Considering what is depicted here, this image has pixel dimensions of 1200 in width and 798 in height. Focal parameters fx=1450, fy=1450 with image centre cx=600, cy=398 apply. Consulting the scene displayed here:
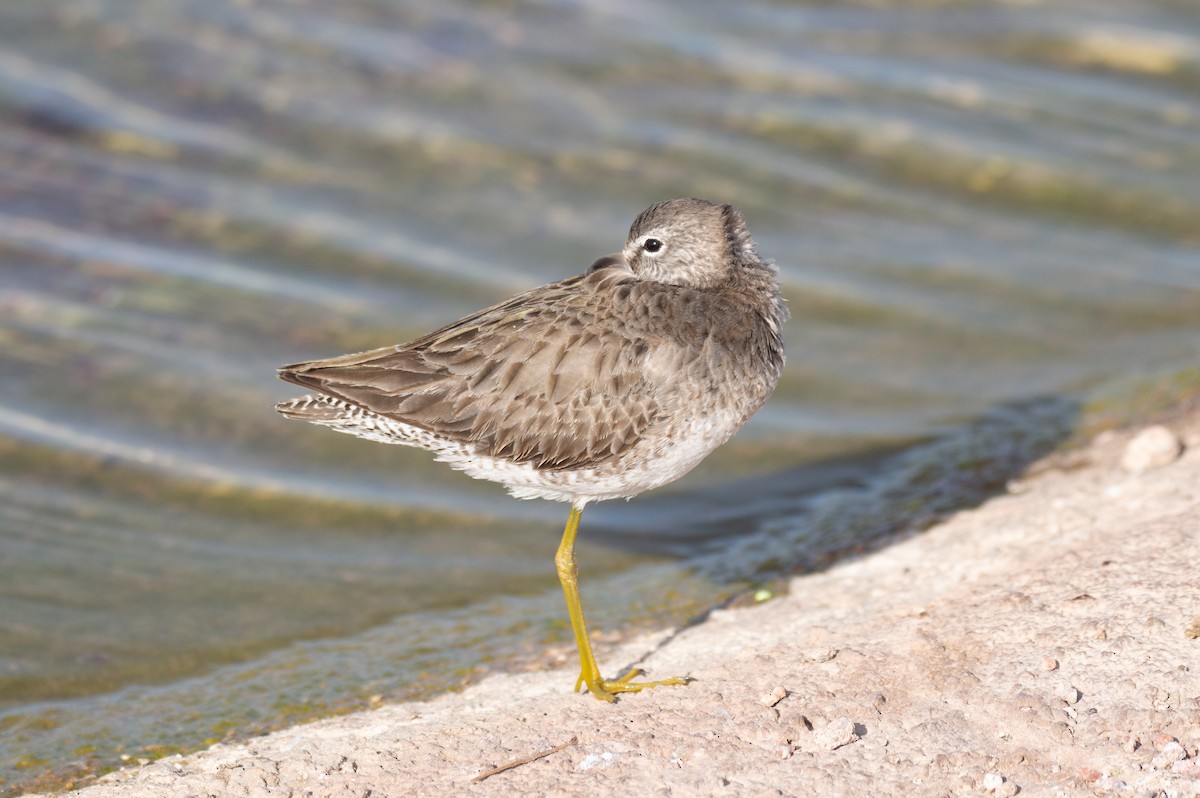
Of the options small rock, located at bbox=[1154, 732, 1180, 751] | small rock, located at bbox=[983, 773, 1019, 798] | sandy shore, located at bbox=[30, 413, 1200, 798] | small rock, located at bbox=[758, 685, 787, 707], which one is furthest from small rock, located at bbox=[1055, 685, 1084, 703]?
small rock, located at bbox=[758, 685, 787, 707]

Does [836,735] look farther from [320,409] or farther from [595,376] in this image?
[320,409]

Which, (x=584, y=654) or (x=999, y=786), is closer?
(x=999, y=786)

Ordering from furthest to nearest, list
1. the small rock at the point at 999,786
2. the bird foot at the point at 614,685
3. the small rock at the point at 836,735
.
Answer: the bird foot at the point at 614,685, the small rock at the point at 836,735, the small rock at the point at 999,786

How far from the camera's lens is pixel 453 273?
10.5 m

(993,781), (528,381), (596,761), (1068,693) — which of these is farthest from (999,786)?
(528,381)

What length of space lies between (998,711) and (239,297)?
6624 millimetres

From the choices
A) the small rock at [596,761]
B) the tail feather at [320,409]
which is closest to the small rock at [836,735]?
the small rock at [596,761]

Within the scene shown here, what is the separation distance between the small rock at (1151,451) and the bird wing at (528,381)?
2620 mm

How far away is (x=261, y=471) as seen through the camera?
8.58 metres

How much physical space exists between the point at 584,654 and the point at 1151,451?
10.2ft

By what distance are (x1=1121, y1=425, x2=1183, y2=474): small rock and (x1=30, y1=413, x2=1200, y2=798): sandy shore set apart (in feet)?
2.13

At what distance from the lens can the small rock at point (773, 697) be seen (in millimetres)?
5387

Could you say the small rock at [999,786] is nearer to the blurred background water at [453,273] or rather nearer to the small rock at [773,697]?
the small rock at [773,697]

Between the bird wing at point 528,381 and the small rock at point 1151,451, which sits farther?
the small rock at point 1151,451
